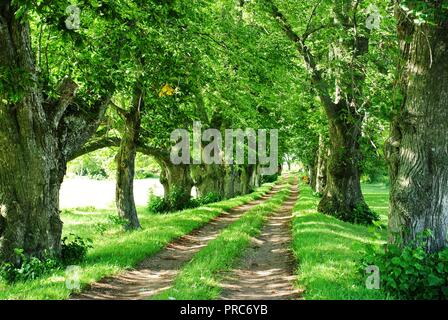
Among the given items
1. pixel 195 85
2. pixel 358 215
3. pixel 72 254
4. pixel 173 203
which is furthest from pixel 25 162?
pixel 173 203

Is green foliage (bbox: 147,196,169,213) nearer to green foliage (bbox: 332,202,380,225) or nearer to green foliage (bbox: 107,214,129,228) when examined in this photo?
green foliage (bbox: 107,214,129,228)

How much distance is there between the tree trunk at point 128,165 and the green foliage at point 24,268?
8.19 m

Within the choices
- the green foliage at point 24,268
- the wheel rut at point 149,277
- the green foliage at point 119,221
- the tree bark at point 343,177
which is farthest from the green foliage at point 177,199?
→ the green foliage at point 24,268

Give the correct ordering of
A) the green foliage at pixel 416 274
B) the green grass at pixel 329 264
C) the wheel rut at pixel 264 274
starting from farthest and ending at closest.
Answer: the wheel rut at pixel 264 274
the green grass at pixel 329 264
the green foliage at pixel 416 274

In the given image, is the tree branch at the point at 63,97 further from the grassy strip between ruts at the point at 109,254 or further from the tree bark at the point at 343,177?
the tree bark at the point at 343,177

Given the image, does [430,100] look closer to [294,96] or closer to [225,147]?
[294,96]

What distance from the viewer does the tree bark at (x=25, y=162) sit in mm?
9430

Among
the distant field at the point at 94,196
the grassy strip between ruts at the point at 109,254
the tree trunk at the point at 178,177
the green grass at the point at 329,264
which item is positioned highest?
the tree trunk at the point at 178,177

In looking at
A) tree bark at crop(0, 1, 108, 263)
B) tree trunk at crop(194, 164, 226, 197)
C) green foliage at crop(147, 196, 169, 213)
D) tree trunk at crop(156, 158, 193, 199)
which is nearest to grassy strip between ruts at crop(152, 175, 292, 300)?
tree bark at crop(0, 1, 108, 263)

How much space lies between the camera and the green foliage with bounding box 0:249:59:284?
909cm

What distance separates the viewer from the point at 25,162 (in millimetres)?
9773

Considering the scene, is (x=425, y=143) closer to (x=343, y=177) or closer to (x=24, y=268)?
(x=24, y=268)

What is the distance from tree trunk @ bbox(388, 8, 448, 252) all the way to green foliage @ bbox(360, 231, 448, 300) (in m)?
0.43
